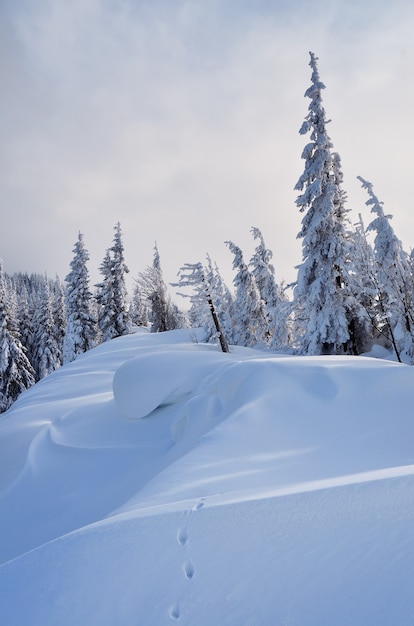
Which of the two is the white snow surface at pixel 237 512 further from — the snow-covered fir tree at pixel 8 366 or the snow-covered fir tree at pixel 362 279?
the snow-covered fir tree at pixel 8 366

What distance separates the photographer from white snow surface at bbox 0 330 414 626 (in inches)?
50.9

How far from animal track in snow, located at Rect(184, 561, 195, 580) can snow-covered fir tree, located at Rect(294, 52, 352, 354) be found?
15.4m

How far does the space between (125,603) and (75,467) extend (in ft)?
14.3

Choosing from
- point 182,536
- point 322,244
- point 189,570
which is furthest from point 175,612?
point 322,244

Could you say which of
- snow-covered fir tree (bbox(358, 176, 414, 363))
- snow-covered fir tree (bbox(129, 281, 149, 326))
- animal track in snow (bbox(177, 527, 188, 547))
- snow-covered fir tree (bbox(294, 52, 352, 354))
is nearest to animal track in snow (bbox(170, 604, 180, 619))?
animal track in snow (bbox(177, 527, 188, 547))

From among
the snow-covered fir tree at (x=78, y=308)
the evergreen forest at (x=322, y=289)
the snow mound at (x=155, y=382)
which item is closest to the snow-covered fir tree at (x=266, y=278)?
the evergreen forest at (x=322, y=289)

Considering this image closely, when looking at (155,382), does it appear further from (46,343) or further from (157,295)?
(46,343)

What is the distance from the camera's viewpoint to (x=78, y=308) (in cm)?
3334

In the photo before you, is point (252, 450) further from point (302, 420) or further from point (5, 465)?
point (5, 465)

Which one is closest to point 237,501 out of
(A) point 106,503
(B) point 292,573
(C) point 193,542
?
(C) point 193,542

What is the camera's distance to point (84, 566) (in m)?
1.53

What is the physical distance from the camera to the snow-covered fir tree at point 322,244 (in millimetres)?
15969

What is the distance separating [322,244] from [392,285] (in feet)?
12.0

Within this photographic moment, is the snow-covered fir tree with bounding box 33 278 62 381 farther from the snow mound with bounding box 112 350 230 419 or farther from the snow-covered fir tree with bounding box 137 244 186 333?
the snow mound with bounding box 112 350 230 419
